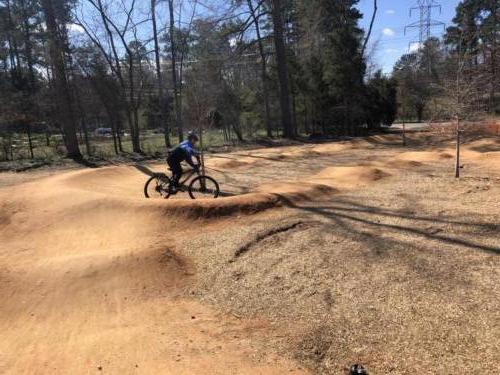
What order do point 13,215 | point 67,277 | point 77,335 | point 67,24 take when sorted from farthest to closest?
1. point 67,24
2. point 13,215
3. point 67,277
4. point 77,335

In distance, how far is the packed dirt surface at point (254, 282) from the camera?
4188mm

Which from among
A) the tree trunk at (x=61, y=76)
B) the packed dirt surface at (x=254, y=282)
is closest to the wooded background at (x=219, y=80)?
the tree trunk at (x=61, y=76)

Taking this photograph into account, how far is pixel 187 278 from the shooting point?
6.14 metres

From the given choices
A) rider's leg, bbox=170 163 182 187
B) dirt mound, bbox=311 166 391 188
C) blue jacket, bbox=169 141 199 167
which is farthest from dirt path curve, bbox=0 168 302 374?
dirt mound, bbox=311 166 391 188

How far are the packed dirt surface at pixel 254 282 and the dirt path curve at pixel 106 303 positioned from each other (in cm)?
2

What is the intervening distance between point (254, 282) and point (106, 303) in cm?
188

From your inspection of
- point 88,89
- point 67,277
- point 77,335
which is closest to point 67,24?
point 88,89

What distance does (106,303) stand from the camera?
18.1 feet

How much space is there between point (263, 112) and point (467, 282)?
26.6 metres

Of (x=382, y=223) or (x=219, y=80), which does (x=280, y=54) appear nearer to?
(x=219, y=80)

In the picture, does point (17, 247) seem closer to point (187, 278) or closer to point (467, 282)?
point (187, 278)

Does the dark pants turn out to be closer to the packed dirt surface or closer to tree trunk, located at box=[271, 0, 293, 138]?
the packed dirt surface

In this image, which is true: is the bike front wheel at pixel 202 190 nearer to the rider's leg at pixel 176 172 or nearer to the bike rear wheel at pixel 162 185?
the rider's leg at pixel 176 172

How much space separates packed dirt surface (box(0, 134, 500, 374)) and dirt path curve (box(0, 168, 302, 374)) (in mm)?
23
